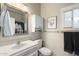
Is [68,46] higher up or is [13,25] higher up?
[13,25]

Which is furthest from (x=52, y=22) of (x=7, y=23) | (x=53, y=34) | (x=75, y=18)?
(x=7, y=23)

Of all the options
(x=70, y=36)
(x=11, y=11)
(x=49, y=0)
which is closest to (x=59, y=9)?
(x=49, y=0)

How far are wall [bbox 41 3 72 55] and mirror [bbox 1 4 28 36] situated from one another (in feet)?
0.85

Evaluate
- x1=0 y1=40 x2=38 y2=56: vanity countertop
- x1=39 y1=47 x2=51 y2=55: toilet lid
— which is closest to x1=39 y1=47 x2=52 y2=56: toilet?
x1=39 y1=47 x2=51 y2=55: toilet lid

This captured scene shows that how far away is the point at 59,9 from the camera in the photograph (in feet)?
4.60

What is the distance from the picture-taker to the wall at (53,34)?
140 centimetres

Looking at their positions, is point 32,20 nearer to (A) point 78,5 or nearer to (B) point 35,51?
(B) point 35,51

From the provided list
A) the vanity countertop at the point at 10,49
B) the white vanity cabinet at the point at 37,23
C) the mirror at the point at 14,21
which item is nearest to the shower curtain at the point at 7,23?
the mirror at the point at 14,21

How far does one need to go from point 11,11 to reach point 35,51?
0.59 meters

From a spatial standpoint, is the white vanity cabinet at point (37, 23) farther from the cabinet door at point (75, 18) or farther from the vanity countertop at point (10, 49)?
the cabinet door at point (75, 18)

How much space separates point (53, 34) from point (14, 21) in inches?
21.0

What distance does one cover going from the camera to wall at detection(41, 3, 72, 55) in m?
1.40

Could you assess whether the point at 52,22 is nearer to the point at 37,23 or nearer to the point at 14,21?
the point at 37,23

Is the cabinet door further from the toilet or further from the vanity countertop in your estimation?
the vanity countertop
